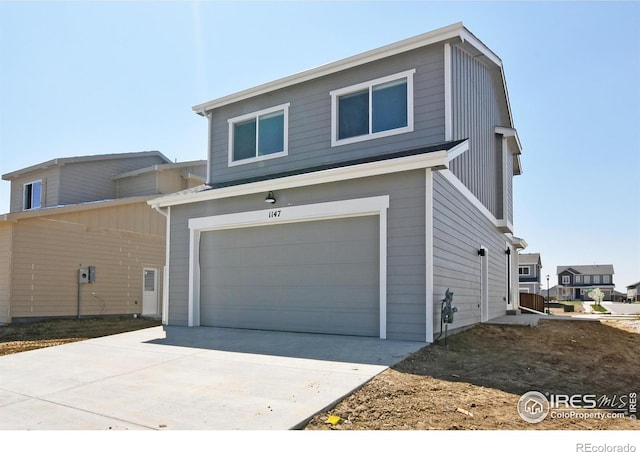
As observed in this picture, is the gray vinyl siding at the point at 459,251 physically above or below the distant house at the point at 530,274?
above

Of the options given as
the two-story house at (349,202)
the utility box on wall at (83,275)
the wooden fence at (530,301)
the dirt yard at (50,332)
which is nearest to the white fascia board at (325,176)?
the two-story house at (349,202)

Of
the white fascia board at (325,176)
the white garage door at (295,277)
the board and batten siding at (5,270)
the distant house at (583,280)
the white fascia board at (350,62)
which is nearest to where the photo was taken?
the white fascia board at (325,176)

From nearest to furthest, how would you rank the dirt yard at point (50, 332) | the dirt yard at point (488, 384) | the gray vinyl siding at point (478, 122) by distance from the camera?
1. the dirt yard at point (488, 384)
2. the dirt yard at point (50, 332)
3. the gray vinyl siding at point (478, 122)

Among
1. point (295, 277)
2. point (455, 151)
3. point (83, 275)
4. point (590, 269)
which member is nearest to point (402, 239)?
point (455, 151)

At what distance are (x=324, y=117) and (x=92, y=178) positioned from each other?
43.6 ft

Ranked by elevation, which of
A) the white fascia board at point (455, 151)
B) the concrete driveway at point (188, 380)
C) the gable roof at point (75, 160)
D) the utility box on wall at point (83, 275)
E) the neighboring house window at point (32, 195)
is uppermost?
the gable roof at point (75, 160)

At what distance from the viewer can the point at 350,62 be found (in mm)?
10195

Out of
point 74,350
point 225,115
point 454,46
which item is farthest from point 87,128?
point 454,46

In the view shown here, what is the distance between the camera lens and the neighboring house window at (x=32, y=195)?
1945cm

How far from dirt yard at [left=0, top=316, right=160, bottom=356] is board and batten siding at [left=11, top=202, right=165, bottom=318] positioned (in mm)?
812

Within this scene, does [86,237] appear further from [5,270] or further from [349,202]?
[349,202]

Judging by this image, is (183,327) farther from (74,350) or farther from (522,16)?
(522,16)

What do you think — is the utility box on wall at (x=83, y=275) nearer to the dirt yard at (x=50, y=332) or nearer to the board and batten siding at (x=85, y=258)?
the board and batten siding at (x=85, y=258)

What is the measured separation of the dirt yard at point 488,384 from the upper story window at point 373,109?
4.50 meters
